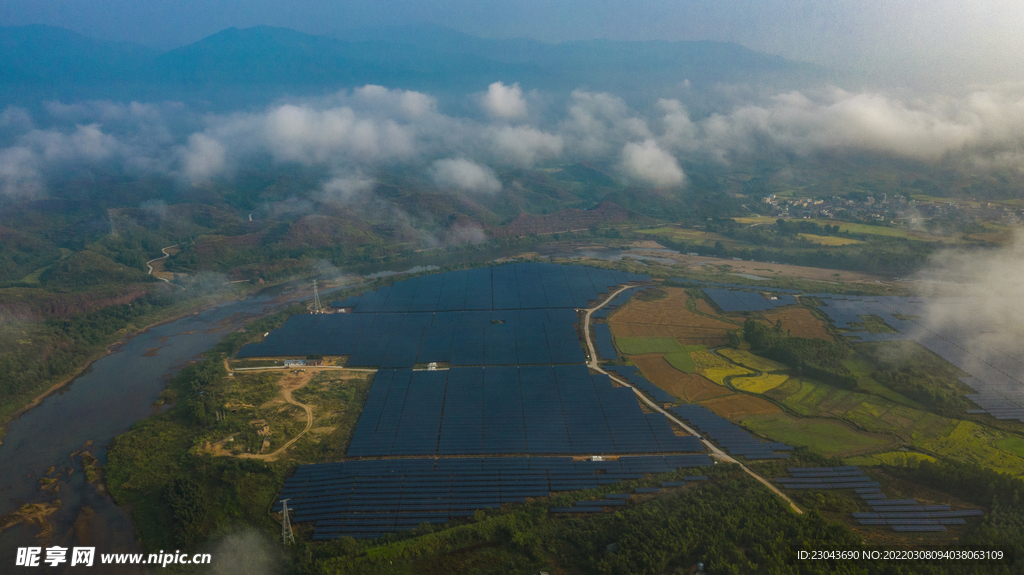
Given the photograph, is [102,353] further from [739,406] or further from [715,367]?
[739,406]

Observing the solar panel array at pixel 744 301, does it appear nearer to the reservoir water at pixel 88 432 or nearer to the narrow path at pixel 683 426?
the narrow path at pixel 683 426

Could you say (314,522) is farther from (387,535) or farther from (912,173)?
(912,173)

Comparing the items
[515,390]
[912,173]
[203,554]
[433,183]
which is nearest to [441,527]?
[203,554]

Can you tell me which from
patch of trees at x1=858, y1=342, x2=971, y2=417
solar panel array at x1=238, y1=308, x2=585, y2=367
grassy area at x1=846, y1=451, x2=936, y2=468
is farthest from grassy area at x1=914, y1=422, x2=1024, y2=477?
solar panel array at x1=238, y1=308, x2=585, y2=367

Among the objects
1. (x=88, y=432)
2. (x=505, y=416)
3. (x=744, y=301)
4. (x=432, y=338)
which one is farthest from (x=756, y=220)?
(x=88, y=432)

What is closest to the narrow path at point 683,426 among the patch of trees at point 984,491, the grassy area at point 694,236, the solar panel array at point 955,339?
the patch of trees at point 984,491

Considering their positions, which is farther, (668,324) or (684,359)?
(668,324)
